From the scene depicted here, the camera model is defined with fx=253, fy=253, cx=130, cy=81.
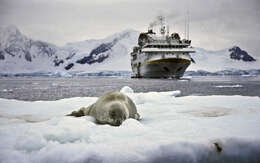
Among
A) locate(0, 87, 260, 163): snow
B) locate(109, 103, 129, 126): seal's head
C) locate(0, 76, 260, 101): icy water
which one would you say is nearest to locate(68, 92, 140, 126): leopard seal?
locate(109, 103, 129, 126): seal's head

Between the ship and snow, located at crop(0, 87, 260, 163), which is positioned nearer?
snow, located at crop(0, 87, 260, 163)

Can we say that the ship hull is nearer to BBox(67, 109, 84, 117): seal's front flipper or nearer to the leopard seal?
BBox(67, 109, 84, 117): seal's front flipper

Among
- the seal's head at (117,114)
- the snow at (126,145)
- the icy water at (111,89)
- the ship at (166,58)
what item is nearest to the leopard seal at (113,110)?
the seal's head at (117,114)

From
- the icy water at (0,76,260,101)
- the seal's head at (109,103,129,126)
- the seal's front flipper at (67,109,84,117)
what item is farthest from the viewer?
the icy water at (0,76,260,101)

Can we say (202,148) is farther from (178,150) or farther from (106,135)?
(106,135)

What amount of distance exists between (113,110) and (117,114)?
0.31ft

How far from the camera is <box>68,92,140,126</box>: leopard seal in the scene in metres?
3.92

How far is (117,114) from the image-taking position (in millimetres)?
3936

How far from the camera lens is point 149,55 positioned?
4331 centimetres

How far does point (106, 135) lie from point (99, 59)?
7513 inches

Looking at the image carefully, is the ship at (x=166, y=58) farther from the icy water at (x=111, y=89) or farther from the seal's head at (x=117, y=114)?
the seal's head at (x=117, y=114)

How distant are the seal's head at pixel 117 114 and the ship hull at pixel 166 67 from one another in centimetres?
3608

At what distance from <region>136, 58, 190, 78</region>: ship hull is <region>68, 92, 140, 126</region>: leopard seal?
35.6 metres

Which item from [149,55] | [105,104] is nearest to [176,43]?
[149,55]
